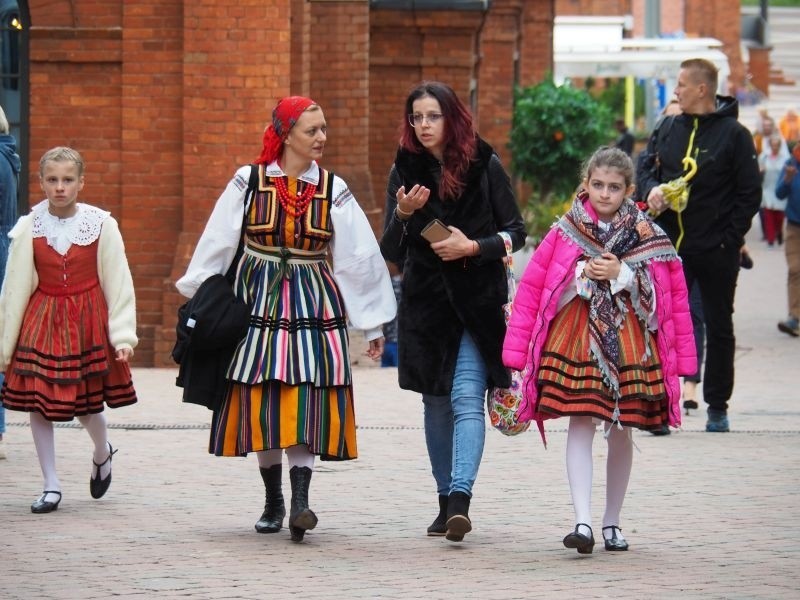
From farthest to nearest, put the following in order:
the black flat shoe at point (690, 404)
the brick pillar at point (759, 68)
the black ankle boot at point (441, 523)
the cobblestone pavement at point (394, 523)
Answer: the brick pillar at point (759, 68) → the black flat shoe at point (690, 404) → the black ankle boot at point (441, 523) → the cobblestone pavement at point (394, 523)

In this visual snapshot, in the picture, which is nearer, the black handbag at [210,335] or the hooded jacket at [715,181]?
the black handbag at [210,335]

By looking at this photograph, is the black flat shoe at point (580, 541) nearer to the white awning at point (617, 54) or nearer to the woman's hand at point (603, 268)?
the woman's hand at point (603, 268)

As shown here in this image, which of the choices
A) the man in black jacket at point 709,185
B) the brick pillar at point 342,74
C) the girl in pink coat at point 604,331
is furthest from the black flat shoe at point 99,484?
the brick pillar at point 342,74

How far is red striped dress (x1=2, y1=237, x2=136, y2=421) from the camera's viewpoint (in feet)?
27.5

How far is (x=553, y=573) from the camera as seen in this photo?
7184mm

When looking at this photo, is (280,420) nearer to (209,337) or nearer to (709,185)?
(209,337)

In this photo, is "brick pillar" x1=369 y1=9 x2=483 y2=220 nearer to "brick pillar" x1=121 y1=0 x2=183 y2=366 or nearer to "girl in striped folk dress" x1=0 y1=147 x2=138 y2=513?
"brick pillar" x1=121 y1=0 x2=183 y2=366

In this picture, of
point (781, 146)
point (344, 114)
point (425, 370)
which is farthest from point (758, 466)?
point (781, 146)

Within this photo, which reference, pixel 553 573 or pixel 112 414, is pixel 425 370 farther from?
pixel 112 414

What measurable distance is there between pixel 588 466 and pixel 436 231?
3.61 feet

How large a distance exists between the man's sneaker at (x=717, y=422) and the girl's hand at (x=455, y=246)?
3916 millimetres

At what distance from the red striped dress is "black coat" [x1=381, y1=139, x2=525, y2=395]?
144cm

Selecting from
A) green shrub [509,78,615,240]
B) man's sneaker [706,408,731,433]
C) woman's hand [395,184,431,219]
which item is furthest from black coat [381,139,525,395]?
green shrub [509,78,615,240]

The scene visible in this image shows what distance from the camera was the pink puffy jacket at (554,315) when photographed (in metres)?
7.52
